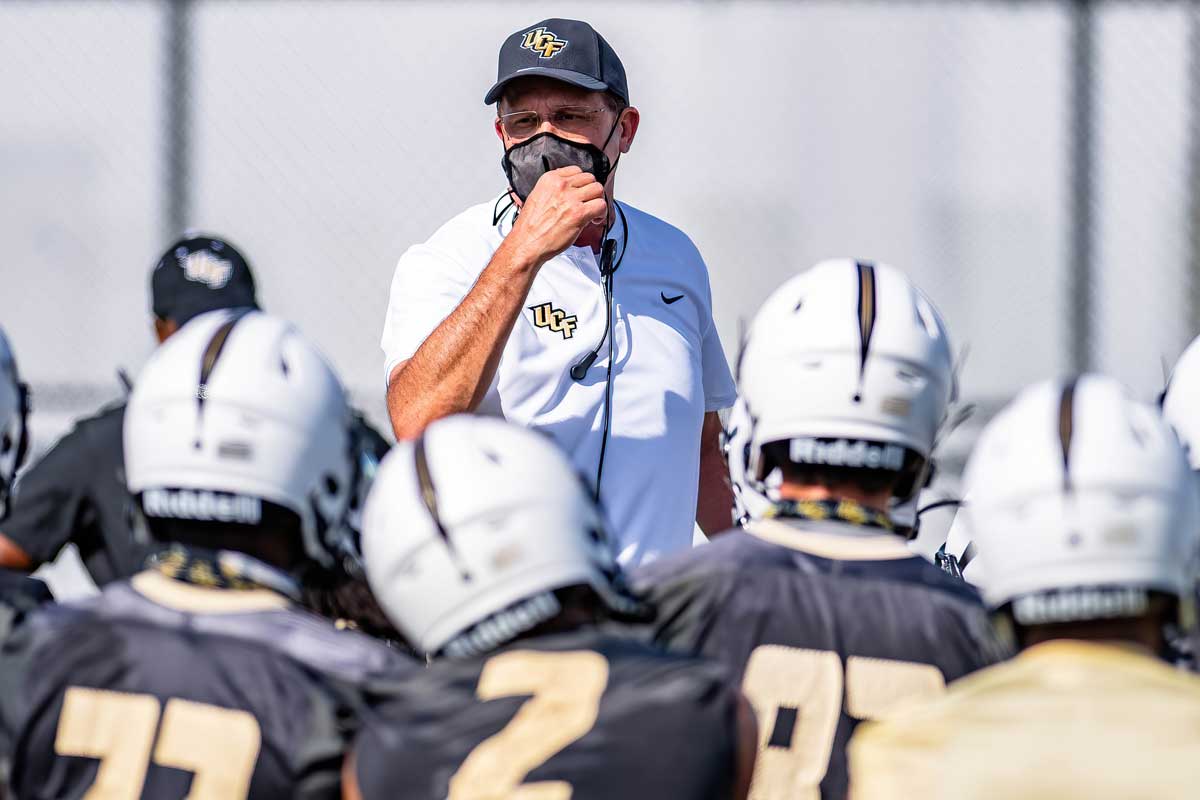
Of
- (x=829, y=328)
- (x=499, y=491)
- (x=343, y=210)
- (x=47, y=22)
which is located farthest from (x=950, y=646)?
(x=47, y=22)

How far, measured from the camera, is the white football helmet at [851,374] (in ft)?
9.58

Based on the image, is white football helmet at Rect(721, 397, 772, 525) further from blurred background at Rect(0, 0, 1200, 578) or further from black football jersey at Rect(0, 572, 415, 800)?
blurred background at Rect(0, 0, 1200, 578)

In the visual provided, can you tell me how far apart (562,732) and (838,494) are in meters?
0.79

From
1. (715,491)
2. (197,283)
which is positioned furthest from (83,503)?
(715,491)

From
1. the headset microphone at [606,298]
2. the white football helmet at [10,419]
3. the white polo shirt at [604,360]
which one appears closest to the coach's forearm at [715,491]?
the white polo shirt at [604,360]

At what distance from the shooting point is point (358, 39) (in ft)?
25.9

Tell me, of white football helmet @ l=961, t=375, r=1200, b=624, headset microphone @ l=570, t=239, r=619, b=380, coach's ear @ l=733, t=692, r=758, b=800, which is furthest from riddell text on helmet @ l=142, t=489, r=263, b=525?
headset microphone @ l=570, t=239, r=619, b=380

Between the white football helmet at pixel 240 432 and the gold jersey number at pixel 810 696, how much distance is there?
28.7 inches

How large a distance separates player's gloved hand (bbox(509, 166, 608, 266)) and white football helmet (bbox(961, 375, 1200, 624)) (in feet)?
5.86

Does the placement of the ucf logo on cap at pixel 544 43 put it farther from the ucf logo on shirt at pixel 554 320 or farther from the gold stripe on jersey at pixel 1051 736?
the gold stripe on jersey at pixel 1051 736

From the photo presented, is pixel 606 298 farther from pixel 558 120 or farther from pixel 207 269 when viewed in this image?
pixel 207 269

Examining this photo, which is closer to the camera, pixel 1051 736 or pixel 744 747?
pixel 1051 736

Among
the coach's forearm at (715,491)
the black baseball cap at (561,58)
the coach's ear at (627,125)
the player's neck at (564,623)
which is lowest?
the coach's forearm at (715,491)

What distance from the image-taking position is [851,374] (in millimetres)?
2949
